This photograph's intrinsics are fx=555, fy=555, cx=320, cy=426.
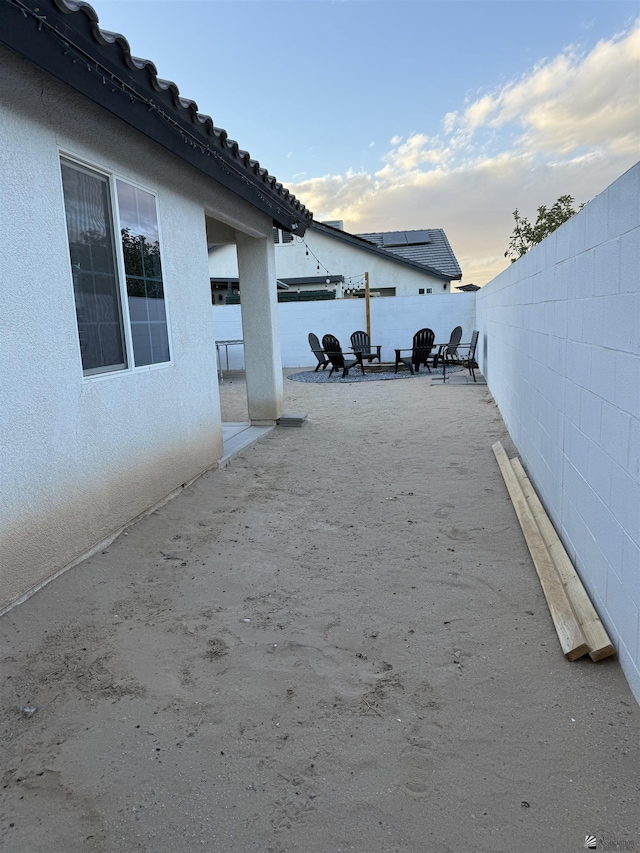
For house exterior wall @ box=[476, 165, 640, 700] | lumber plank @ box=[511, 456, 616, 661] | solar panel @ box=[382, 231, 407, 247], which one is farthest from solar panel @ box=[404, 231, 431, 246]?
lumber plank @ box=[511, 456, 616, 661]

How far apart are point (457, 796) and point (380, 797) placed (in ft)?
0.77

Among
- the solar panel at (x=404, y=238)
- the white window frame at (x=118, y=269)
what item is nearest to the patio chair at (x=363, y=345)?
the solar panel at (x=404, y=238)

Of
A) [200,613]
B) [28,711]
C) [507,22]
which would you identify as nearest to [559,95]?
[507,22]

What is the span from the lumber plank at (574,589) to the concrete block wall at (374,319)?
12.5 metres

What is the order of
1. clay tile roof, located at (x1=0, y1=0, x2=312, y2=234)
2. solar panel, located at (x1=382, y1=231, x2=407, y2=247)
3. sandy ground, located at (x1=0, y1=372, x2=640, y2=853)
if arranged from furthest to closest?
solar panel, located at (x1=382, y1=231, x2=407, y2=247) < clay tile roof, located at (x1=0, y1=0, x2=312, y2=234) < sandy ground, located at (x1=0, y1=372, x2=640, y2=853)

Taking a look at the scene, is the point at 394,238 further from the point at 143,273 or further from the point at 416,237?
the point at 143,273

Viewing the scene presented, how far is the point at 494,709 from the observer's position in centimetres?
209

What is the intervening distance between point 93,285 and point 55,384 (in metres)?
0.85

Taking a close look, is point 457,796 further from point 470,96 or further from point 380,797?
point 470,96

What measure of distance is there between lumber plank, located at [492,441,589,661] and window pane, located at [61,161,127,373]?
2.99m

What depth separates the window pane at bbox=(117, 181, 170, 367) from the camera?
405 cm

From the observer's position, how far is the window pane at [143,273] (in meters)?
4.05

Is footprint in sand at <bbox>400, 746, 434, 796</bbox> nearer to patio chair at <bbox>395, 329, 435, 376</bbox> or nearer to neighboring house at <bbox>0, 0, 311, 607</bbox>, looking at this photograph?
neighboring house at <bbox>0, 0, 311, 607</bbox>

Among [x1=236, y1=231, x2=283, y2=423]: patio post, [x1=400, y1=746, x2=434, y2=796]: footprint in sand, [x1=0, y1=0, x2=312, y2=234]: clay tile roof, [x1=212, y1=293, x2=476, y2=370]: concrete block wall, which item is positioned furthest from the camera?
[x1=212, y1=293, x2=476, y2=370]: concrete block wall
